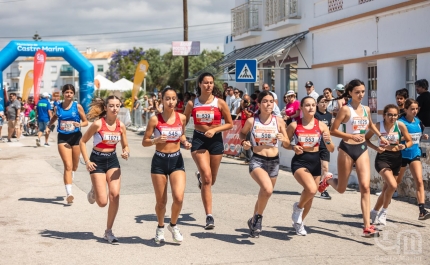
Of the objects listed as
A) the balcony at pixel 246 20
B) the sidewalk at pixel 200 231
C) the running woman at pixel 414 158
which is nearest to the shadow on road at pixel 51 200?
the sidewalk at pixel 200 231

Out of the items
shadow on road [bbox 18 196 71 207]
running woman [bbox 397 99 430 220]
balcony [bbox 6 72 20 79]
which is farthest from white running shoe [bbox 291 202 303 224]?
balcony [bbox 6 72 20 79]

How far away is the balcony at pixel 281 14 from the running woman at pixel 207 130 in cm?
1768

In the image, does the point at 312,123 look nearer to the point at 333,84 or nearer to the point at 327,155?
the point at 327,155

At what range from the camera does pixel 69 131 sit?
35.8 ft

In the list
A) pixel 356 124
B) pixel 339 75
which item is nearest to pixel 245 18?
pixel 339 75

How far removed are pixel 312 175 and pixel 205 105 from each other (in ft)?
5.66

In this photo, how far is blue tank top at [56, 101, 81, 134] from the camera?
1092cm

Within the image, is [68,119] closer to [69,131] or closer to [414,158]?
[69,131]

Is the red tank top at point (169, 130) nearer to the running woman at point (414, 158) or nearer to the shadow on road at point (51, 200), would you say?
the running woman at point (414, 158)

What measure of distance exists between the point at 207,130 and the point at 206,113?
0.23m

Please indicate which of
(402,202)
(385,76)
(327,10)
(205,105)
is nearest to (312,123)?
(205,105)

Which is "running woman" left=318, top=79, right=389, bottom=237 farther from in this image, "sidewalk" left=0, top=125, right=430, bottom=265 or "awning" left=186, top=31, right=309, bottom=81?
"awning" left=186, top=31, right=309, bottom=81

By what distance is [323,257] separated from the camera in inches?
276

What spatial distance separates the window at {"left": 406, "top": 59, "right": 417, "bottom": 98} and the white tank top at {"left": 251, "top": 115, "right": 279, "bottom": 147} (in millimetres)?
11460
